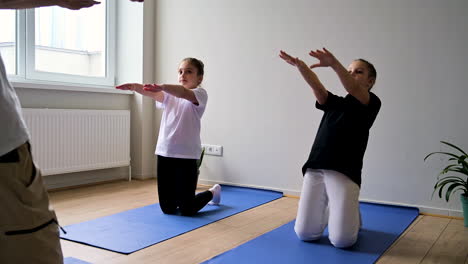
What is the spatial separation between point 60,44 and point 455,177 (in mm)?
3360

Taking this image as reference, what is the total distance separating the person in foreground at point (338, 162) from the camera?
7.39 ft

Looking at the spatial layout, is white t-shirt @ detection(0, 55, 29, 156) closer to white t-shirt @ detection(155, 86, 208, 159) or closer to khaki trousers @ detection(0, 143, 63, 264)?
khaki trousers @ detection(0, 143, 63, 264)

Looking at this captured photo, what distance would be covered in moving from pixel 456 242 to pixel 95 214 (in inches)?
85.8

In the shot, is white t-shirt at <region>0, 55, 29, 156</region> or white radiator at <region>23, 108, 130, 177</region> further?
white radiator at <region>23, 108, 130, 177</region>

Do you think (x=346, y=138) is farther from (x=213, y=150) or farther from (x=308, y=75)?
(x=213, y=150)

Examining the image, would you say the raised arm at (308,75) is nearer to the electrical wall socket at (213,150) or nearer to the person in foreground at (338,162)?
the person in foreground at (338,162)

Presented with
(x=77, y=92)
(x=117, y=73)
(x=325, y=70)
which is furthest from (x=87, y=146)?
(x=325, y=70)

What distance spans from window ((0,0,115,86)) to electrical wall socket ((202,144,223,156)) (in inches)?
45.4

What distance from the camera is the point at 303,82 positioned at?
364cm

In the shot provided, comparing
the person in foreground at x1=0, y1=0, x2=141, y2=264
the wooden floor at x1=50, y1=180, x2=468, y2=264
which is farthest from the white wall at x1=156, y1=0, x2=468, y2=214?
the person in foreground at x1=0, y1=0, x2=141, y2=264

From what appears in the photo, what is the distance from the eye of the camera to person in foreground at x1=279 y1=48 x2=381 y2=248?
225cm

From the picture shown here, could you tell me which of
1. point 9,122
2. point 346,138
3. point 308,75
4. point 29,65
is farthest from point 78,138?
point 9,122

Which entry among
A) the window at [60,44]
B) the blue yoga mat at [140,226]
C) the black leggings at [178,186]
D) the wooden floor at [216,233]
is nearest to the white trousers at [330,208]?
the wooden floor at [216,233]

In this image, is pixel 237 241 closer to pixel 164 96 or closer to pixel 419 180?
pixel 164 96
